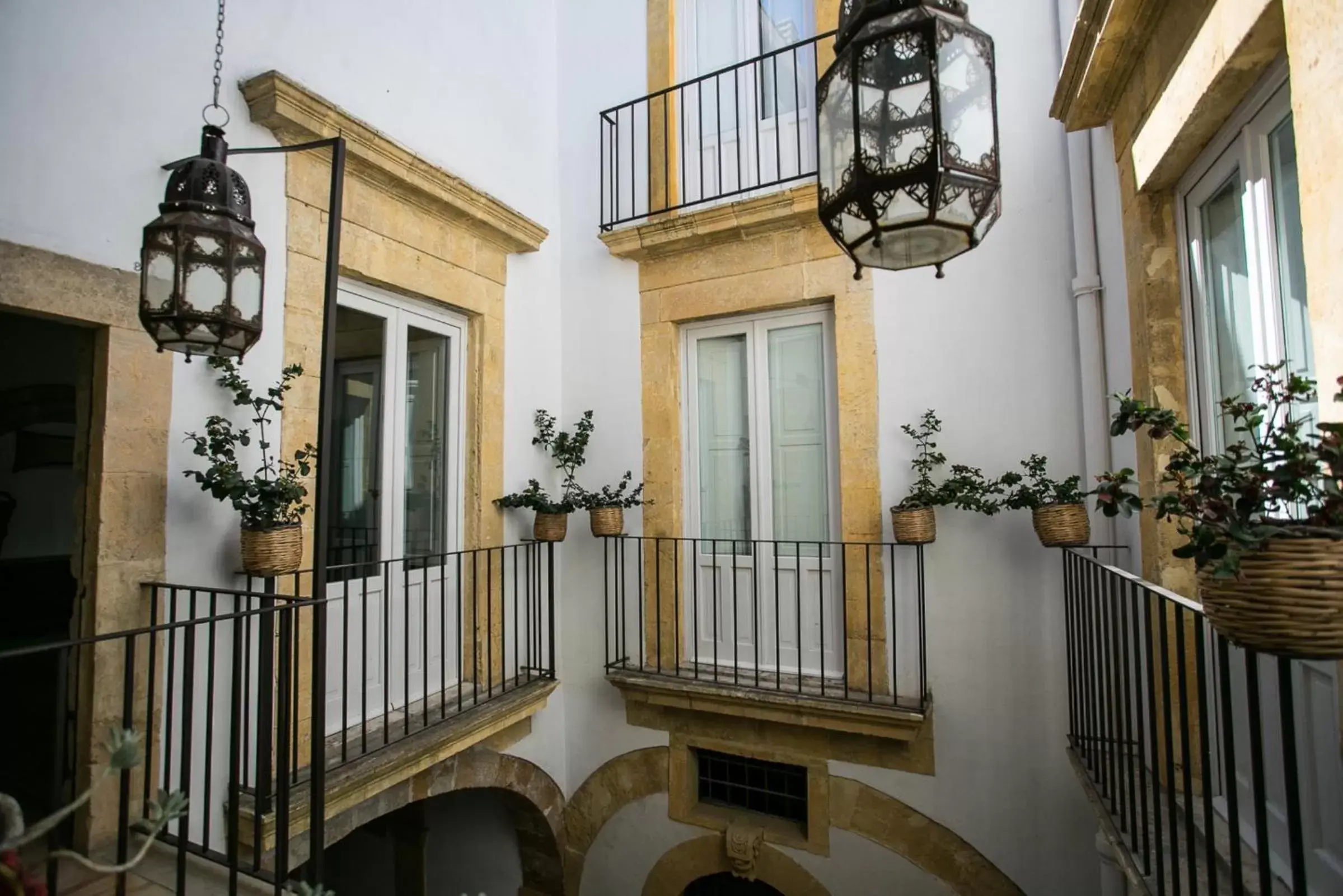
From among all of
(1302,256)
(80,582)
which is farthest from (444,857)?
(1302,256)

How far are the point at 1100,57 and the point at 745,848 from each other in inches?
167

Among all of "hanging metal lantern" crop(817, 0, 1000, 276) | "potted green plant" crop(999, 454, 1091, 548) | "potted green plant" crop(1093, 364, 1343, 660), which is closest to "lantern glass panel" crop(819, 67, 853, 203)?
"hanging metal lantern" crop(817, 0, 1000, 276)

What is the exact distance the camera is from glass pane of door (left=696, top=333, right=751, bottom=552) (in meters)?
4.54

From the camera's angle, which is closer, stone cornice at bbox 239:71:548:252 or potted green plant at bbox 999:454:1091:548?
stone cornice at bbox 239:71:548:252

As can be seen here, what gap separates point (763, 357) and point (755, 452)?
60 cm

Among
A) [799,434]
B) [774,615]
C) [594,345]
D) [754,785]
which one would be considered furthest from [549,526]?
[754,785]

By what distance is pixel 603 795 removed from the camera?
464 centimetres

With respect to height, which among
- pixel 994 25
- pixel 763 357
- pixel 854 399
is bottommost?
pixel 854 399

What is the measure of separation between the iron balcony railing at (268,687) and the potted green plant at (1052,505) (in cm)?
265

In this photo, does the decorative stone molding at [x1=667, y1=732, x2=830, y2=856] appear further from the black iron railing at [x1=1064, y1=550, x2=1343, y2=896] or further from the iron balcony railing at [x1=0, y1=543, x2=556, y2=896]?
the black iron railing at [x1=1064, y1=550, x2=1343, y2=896]

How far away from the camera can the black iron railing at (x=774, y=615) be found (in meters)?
3.96

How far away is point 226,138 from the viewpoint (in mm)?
3006

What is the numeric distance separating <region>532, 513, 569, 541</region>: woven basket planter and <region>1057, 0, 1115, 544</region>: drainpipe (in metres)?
2.86

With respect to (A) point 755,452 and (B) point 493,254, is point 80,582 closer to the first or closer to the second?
(B) point 493,254
